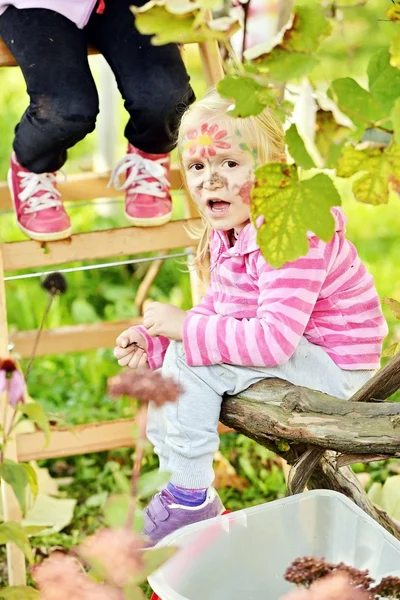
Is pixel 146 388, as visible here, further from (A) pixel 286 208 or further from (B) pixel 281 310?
(B) pixel 281 310

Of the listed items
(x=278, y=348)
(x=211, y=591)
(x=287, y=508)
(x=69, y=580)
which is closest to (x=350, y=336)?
(x=278, y=348)

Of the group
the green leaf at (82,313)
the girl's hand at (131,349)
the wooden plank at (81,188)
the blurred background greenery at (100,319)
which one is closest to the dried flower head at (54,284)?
the girl's hand at (131,349)

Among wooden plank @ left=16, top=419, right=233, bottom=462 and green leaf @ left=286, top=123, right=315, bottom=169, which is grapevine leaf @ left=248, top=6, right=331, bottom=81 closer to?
green leaf @ left=286, top=123, right=315, bottom=169

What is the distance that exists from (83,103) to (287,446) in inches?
33.0

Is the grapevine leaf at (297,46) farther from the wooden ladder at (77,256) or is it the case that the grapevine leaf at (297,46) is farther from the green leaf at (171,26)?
the wooden ladder at (77,256)

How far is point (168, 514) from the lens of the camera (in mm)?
1591

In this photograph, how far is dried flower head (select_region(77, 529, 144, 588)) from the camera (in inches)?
28.1

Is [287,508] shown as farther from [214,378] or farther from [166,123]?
[166,123]

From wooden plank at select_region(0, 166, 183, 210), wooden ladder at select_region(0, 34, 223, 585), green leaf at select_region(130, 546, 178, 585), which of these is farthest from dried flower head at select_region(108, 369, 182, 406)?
wooden plank at select_region(0, 166, 183, 210)

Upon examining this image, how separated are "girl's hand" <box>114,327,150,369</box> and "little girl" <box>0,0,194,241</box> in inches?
16.4

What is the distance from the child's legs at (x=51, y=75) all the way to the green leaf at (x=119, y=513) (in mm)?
1248

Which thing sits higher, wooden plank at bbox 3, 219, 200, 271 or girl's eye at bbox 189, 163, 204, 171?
girl's eye at bbox 189, 163, 204, 171

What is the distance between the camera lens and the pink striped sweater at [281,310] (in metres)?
1.50

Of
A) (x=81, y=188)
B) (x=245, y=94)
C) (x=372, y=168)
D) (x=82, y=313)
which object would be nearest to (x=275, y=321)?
(x=372, y=168)
